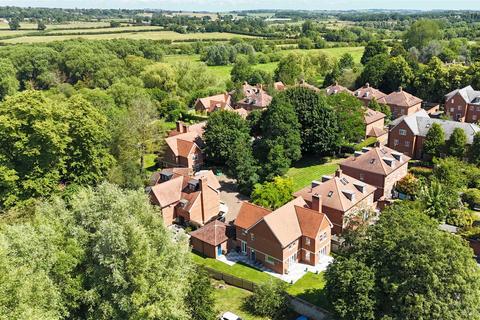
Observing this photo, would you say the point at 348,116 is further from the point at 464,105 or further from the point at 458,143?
the point at 464,105

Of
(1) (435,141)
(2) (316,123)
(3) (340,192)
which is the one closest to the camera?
(3) (340,192)

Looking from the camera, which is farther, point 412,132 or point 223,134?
point 412,132

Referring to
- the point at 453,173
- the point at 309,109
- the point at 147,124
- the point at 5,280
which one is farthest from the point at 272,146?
the point at 5,280

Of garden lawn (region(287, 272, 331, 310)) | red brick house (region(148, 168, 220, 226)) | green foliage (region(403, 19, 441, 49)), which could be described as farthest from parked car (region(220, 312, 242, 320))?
green foliage (region(403, 19, 441, 49))

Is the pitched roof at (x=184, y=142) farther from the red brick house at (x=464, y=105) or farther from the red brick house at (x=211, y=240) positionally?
the red brick house at (x=464, y=105)

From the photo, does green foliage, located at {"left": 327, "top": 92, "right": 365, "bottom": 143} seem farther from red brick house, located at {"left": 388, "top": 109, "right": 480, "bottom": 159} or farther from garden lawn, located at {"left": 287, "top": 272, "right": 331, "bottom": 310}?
garden lawn, located at {"left": 287, "top": 272, "right": 331, "bottom": 310}

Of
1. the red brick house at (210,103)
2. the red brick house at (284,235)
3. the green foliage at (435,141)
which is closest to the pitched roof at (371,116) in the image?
the green foliage at (435,141)

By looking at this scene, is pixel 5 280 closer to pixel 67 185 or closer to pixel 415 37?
pixel 67 185

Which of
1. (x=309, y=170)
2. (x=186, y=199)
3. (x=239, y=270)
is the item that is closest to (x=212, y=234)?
(x=239, y=270)
